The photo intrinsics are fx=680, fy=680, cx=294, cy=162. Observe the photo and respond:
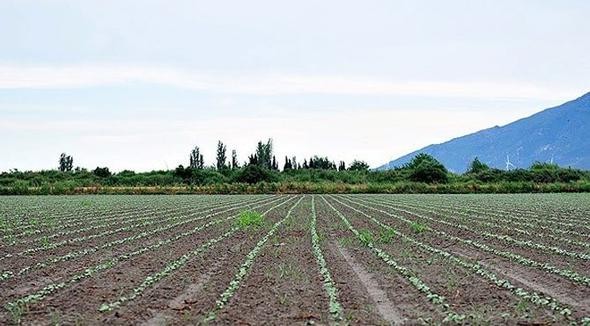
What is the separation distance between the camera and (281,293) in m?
8.46

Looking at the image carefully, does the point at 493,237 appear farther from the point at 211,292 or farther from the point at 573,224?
the point at 211,292

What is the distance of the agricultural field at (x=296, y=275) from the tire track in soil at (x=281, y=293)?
2 centimetres

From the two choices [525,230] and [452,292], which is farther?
[525,230]

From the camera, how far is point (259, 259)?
11602mm

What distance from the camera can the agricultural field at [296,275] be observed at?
284 inches

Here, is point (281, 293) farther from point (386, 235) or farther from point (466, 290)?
point (386, 235)

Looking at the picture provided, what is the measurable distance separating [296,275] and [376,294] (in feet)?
5.71

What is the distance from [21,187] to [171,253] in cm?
4854

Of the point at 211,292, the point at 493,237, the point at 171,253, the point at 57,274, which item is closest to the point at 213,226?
the point at 171,253

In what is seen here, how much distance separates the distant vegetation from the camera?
185ft

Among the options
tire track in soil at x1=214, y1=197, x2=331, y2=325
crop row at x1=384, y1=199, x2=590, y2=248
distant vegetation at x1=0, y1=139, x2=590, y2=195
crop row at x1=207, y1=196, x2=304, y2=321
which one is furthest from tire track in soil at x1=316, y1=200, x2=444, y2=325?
distant vegetation at x1=0, y1=139, x2=590, y2=195

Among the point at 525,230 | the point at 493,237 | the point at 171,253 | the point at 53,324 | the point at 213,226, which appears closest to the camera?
the point at 53,324

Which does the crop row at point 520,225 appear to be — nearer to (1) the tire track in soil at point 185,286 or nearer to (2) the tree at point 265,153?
(1) the tire track in soil at point 185,286

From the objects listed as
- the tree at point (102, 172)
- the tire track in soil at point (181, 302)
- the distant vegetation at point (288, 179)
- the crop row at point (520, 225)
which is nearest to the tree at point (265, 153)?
the distant vegetation at point (288, 179)
